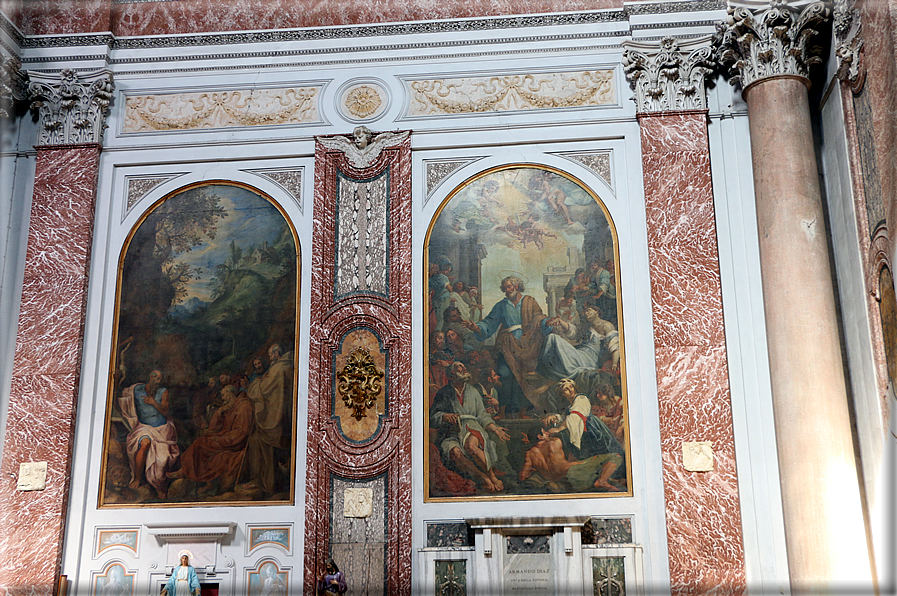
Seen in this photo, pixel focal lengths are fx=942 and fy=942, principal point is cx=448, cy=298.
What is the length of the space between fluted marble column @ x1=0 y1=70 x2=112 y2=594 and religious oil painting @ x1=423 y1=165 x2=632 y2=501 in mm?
4108

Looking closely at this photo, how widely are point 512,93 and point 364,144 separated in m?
1.89

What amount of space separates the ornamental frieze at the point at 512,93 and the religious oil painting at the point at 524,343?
85 centimetres

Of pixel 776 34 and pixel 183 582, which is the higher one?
pixel 776 34

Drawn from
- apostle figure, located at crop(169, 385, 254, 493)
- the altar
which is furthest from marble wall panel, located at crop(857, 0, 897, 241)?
apostle figure, located at crop(169, 385, 254, 493)

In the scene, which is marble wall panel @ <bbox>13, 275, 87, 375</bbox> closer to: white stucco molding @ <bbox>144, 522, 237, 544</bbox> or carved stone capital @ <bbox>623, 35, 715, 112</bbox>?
white stucco molding @ <bbox>144, 522, 237, 544</bbox>

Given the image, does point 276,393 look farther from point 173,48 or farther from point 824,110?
point 824,110

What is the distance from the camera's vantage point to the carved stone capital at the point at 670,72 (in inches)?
431

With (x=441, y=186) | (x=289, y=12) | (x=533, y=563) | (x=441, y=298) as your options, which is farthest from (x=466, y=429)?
(x=289, y=12)

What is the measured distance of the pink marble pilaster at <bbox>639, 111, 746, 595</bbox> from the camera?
379 inches

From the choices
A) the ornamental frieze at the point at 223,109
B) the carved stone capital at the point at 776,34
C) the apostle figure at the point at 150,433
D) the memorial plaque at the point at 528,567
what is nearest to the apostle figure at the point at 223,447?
the apostle figure at the point at 150,433

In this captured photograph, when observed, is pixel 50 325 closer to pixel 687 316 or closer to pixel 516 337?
pixel 516 337

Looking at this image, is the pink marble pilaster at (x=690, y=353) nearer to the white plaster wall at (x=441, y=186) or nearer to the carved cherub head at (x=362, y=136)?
the white plaster wall at (x=441, y=186)

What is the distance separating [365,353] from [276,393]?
110 centimetres

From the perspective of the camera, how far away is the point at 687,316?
1031 centimetres
